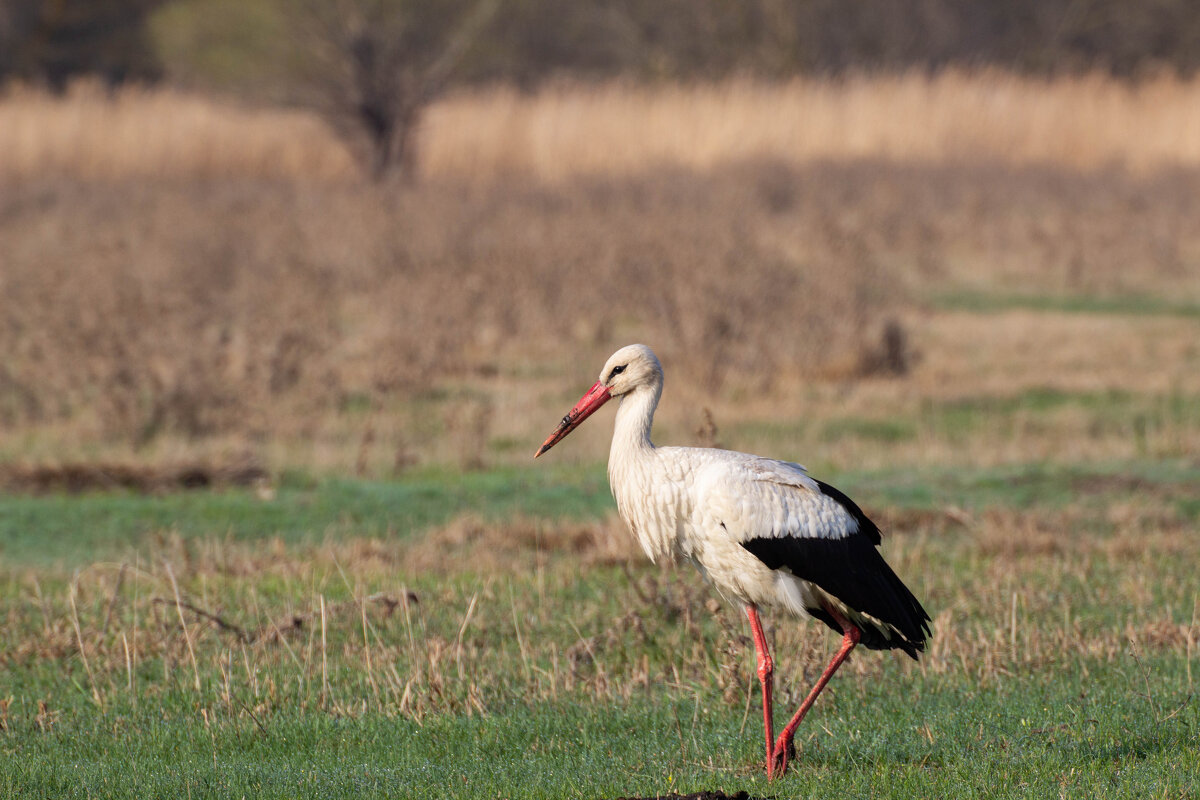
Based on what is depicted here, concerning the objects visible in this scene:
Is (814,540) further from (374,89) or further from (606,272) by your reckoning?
(374,89)

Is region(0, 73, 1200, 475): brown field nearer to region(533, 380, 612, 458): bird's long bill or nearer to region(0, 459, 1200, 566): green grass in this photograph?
region(0, 459, 1200, 566): green grass

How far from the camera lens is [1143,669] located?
588cm

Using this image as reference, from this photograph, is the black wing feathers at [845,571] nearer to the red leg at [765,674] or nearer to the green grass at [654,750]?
the red leg at [765,674]

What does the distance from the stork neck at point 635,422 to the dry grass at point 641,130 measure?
59.1ft

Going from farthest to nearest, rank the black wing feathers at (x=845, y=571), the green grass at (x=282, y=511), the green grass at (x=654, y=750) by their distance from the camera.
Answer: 1. the green grass at (x=282, y=511)
2. the black wing feathers at (x=845, y=571)
3. the green grass at (x=654, y=750)

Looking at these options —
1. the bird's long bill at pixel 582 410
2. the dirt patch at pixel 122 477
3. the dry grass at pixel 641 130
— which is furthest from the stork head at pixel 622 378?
the dry grass at pixel 641 130

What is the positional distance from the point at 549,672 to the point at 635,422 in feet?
4.53

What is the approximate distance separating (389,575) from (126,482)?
3128 mm

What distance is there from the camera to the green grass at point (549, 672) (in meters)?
4.87

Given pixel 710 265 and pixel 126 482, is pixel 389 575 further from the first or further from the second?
pixel 710 265

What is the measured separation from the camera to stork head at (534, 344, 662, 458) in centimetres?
526

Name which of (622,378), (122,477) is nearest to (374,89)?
(122,477)

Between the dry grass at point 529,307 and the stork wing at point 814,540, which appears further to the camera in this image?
the dry grass at point 529,307

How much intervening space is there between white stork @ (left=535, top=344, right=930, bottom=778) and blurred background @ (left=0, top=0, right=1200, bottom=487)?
4.62ft
